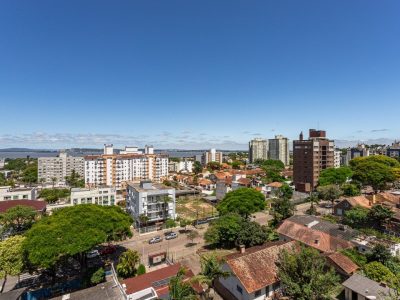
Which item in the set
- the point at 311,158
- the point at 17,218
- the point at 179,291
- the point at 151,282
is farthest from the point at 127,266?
the point at 311,158

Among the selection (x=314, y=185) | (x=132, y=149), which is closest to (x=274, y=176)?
(x=314, y=185)

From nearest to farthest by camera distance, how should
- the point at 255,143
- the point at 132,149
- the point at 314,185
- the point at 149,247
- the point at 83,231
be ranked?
1. the point at 83,231
2. the point at 149,247
3. the point at 314,185
4. the point at 132,149
5. the point at 255,143

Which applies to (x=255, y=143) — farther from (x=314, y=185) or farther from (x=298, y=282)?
(x=298, y=282)

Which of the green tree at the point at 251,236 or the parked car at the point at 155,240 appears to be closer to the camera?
the green tree at the point at 251,236

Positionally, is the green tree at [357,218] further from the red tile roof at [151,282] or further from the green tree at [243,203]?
the red tile roof at [151,282]

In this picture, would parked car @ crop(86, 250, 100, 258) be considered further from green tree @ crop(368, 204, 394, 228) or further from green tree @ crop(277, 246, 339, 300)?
green tree @ crop(368, 204, 394, 228)

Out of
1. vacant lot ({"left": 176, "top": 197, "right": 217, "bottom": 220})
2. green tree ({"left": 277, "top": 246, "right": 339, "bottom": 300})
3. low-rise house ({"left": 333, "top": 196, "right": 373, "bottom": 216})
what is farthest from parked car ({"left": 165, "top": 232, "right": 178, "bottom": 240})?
low-rise house ({"left": 333, "top": 196, "right": 373, "bottom": 216})

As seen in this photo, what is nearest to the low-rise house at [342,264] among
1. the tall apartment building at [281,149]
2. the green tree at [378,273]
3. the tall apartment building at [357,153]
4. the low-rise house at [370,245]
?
the green tree at [378,273]
